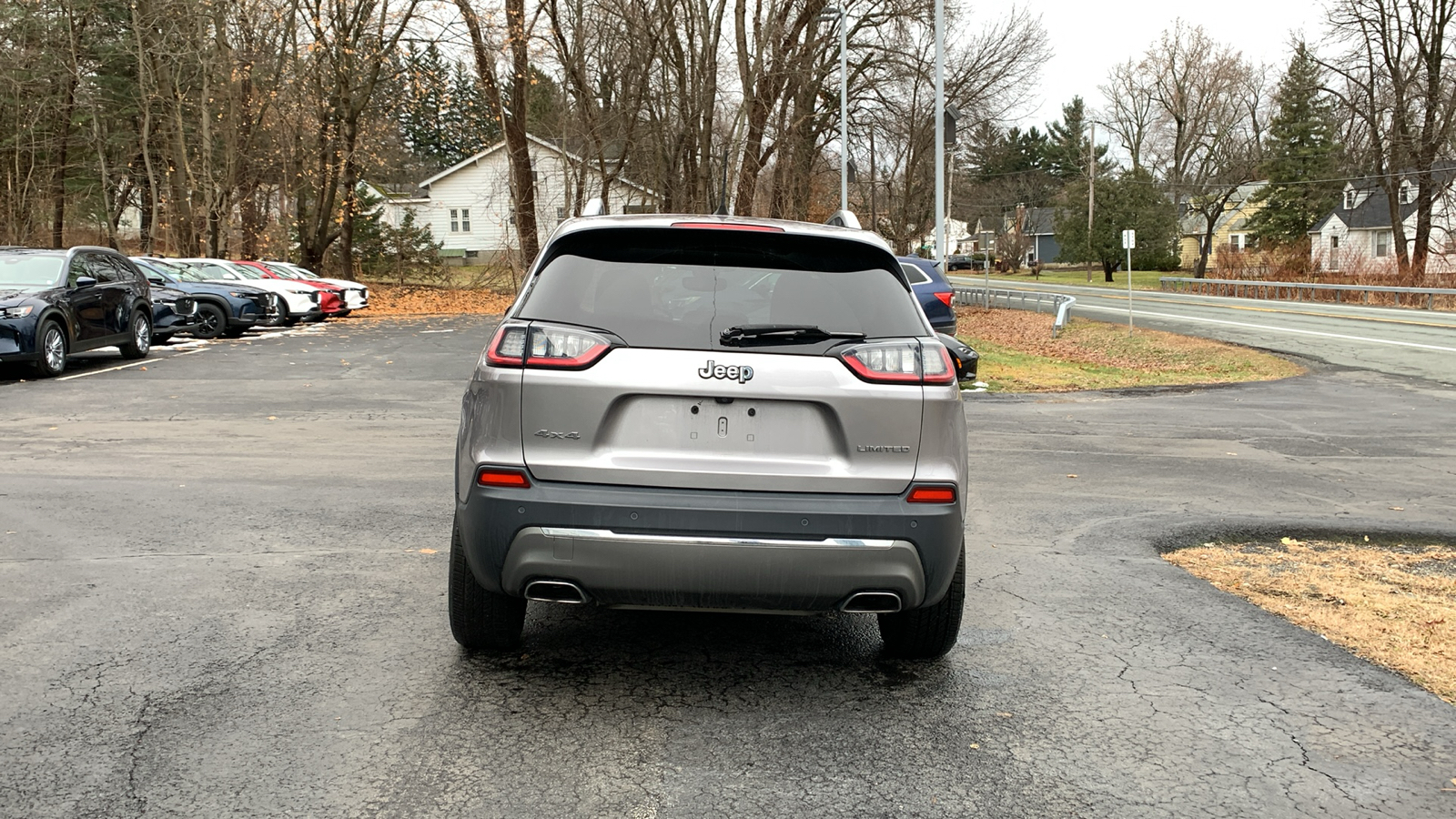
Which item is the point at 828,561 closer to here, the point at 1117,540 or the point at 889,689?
the point at 889,689

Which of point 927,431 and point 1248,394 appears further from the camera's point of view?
point 1248,394

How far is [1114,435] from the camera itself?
11430mm

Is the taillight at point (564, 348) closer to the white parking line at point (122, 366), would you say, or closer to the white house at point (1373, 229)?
the white parking line at point (122, 366)

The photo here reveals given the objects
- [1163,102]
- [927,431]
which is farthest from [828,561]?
[1163,102]

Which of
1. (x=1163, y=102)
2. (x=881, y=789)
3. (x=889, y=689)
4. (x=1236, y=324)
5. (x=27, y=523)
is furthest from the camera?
(x=1163, y=102)

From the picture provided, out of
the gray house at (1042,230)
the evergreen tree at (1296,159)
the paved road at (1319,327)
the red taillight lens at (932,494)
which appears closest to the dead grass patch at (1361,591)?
the red taillight lens at (932,494)

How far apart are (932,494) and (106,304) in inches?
614

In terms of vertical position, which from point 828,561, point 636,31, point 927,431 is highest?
point 636,31

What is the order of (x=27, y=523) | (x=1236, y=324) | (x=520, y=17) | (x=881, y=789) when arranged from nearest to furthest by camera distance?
1. (x=881, y=789)
2. (x=27, y=523)
3. (x=1236, y=324)
4. (x=520, y=17)

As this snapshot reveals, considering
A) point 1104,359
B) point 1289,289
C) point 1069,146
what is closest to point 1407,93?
point 1289,289

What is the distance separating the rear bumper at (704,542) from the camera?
385 centimetres

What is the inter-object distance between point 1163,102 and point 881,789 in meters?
72.7

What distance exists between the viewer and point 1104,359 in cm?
2128

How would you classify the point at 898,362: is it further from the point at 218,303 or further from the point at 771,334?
the point at 218,303
